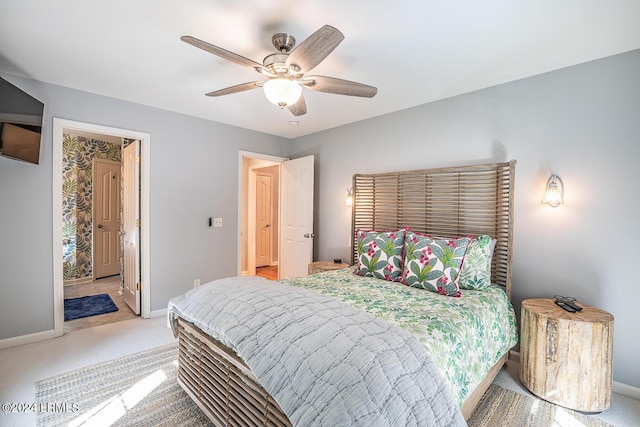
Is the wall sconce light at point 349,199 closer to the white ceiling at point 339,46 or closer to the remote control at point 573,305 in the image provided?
the white ceiling at point 339,46

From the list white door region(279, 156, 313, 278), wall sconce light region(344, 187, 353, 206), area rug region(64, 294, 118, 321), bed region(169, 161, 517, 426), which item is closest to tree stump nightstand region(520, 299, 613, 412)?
bed region(169, 161, 517, 426)

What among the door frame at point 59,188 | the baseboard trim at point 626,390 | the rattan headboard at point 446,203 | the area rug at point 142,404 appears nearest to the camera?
the area rug at point 142,404

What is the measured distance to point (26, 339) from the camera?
9.20ft

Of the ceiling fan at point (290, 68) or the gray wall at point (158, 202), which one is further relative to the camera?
the gray wall at point (158, 202)

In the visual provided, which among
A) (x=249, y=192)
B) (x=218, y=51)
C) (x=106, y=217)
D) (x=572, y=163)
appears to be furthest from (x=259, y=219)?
(x=572, y=163)

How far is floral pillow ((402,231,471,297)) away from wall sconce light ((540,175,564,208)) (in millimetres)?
709

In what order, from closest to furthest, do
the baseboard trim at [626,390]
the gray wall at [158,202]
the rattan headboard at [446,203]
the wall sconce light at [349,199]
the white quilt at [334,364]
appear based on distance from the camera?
the white quilt at [334,364] < the baseboard trim at [626,390] < the rattan headboard at [446,203] < the gray wall at [158,202] < the wall sconce light at [349,199]

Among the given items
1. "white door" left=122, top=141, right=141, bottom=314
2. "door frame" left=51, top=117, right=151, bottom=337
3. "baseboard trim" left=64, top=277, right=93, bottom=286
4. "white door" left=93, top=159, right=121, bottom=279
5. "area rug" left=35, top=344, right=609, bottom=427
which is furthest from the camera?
"white door" left=93, top=159, right=121, bottom=279

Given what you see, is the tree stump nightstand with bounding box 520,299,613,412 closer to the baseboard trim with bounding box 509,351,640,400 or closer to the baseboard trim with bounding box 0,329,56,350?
the baseboard trim with bounding box 509,351,640,400

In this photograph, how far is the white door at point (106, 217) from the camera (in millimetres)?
5297

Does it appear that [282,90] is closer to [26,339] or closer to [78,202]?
[26,339]

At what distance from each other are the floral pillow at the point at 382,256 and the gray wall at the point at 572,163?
1033mm

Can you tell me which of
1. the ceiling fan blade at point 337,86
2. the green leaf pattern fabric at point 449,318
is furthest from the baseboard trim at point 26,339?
the ceiling fan blade at point 337,86

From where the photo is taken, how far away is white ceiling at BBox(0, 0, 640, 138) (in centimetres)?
172
